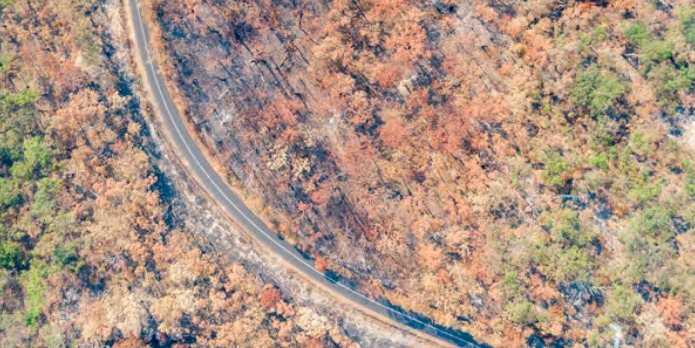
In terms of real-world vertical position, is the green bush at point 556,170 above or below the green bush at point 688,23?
below

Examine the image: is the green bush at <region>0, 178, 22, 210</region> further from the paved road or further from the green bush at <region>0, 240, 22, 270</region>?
the paved road

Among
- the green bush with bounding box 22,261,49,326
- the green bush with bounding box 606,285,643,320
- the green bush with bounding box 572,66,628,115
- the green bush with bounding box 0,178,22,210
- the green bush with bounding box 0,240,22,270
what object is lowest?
the green bush with bounding box 22,261,49,326

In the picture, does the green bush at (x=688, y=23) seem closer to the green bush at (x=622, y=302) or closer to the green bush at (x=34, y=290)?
the green bush at (x=622, y=302)

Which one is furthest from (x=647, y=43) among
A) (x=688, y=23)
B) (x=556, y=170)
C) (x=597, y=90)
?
(x=556, y=170)

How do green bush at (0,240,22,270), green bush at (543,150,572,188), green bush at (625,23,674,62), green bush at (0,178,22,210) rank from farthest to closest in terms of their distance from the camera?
green bush at (0,178,22,210) < green bush at (0,240,22,270) < green bush at (543,150,572,188) < green bush at (625,23,674,62)

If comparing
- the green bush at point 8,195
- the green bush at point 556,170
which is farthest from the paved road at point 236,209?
the green bush at point 556,170

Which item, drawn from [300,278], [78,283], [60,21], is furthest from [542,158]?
[60,21]

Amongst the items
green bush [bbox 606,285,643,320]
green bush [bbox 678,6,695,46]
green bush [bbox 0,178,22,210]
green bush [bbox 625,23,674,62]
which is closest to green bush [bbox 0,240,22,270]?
green bush [bbox 0,178,22,210]

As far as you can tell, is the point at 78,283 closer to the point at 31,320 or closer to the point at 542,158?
the point at 31,320

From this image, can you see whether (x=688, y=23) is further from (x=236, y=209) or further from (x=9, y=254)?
(x=9, y=254)
